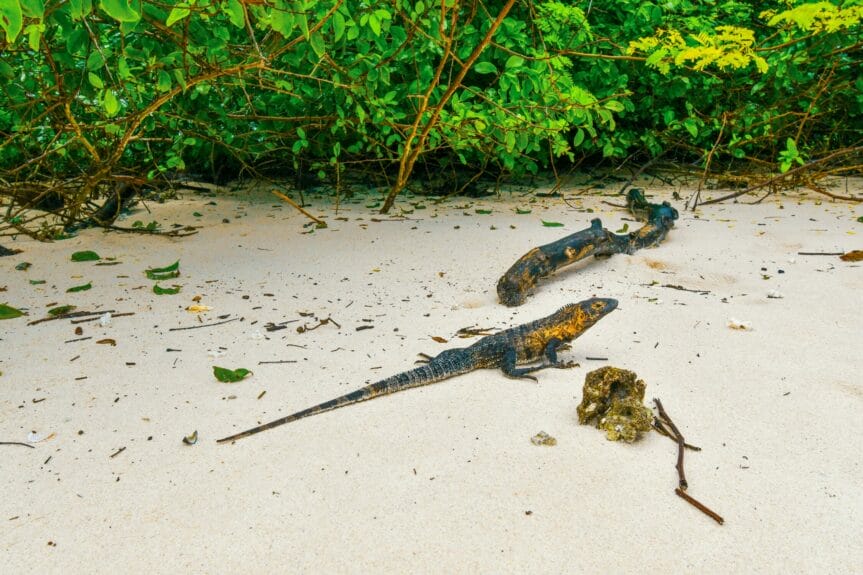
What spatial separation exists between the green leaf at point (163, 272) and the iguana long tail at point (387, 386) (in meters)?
2.27

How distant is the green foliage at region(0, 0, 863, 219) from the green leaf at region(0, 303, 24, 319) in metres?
1.21

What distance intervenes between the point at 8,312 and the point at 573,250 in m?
3.78

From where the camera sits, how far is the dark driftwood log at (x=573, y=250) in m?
4.16

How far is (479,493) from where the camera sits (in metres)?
2.16

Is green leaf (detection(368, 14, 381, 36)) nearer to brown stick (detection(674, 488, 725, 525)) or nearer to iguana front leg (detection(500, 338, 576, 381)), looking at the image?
iguana front leg (detection(500, 338, 576, 381))

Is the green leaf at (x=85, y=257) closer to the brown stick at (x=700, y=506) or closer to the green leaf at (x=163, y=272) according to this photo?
the green leaf at (x=163, y=272)

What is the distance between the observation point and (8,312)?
3.68 meters

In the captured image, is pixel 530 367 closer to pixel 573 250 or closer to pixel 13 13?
pixel 573 250

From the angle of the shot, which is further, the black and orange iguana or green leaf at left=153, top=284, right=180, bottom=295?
green leaf at left=153, top=284, right=180, bottom=295

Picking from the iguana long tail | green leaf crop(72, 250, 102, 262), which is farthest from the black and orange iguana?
green leaf crop(72, 250, 102, 262)

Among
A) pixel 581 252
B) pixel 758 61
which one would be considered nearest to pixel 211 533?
pixel 581 252

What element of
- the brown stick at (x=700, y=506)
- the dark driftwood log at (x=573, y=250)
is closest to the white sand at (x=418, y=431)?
the brown stick at (x=700, y=506)

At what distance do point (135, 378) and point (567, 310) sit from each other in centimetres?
231

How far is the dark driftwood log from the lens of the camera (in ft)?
13.6
